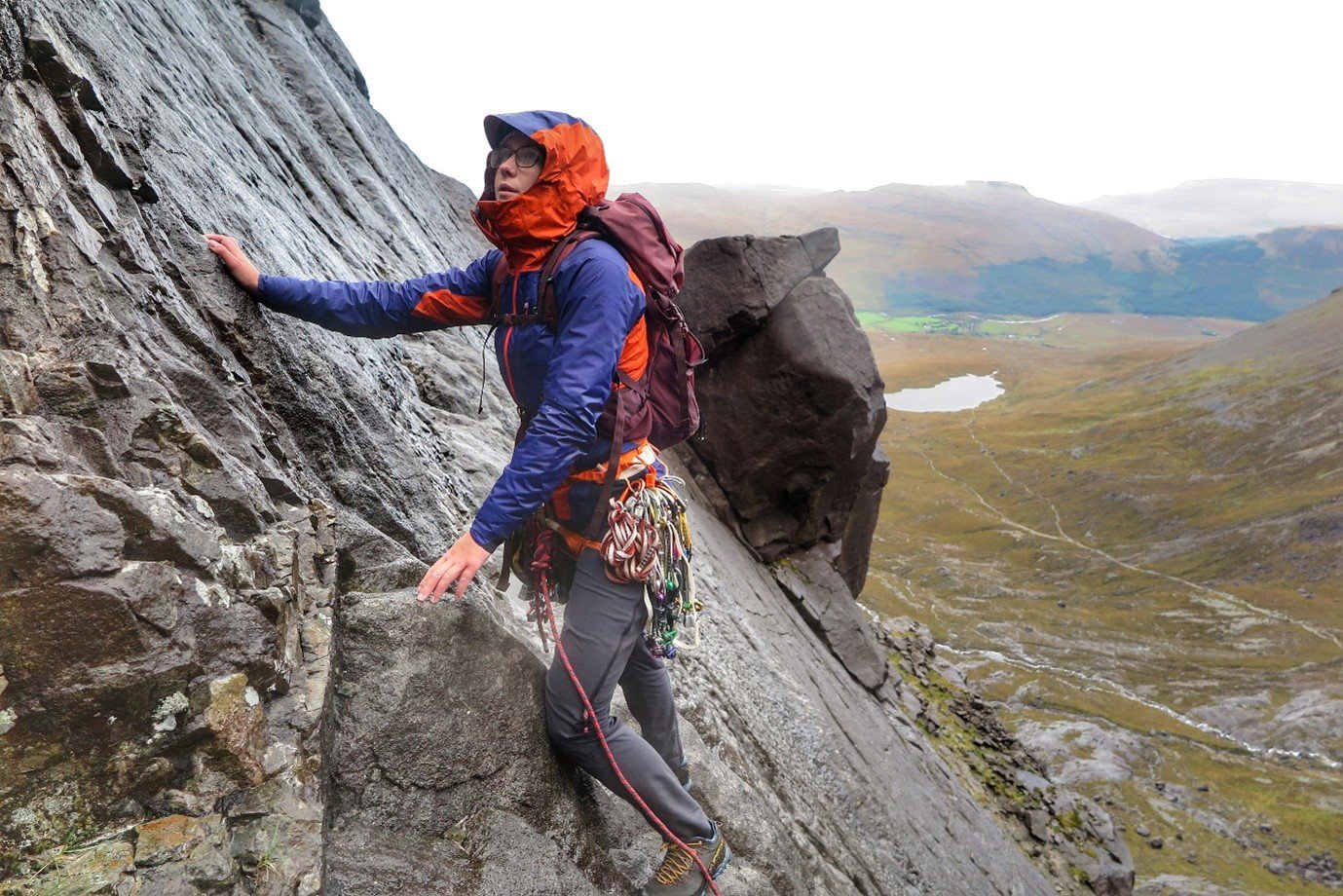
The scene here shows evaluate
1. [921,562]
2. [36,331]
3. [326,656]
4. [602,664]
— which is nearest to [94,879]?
[326,656]

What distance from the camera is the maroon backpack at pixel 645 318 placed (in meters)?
5.37

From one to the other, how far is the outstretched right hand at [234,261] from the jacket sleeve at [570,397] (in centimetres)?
250

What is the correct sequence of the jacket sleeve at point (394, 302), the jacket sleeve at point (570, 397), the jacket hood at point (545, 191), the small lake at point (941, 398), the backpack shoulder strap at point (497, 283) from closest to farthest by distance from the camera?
the jacket sleeve at point (570, 397) < the jacket hood at point (545, 191) < the backpack shoulder strap at point (497, 283) < the jacket sleeve at point (394, 302) < the small lake at point (941, 398)

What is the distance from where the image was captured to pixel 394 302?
6160 millimetres

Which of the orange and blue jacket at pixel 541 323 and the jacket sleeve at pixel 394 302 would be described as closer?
the orange and blue jacket at pixel 541 323

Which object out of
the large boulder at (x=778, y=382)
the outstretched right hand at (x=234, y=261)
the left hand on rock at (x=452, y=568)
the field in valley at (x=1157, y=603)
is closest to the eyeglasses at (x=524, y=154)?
the outstretched right hand at (x=234, y=261)

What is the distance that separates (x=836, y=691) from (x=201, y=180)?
14.0 m

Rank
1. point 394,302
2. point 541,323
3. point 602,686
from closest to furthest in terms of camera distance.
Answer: point 541,323 < point 602,686 < point 394,302

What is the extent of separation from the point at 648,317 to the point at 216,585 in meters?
3.15

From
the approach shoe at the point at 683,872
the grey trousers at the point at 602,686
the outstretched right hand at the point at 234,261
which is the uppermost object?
the outstretched right hand at the point at 234,261

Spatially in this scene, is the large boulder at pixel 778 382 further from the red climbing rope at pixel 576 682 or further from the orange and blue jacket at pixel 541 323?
the red climbing rope at pixel 576 682

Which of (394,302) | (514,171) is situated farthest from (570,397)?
(394,302)

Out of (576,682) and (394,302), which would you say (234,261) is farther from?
(576,682)

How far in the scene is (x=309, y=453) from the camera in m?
6.09
